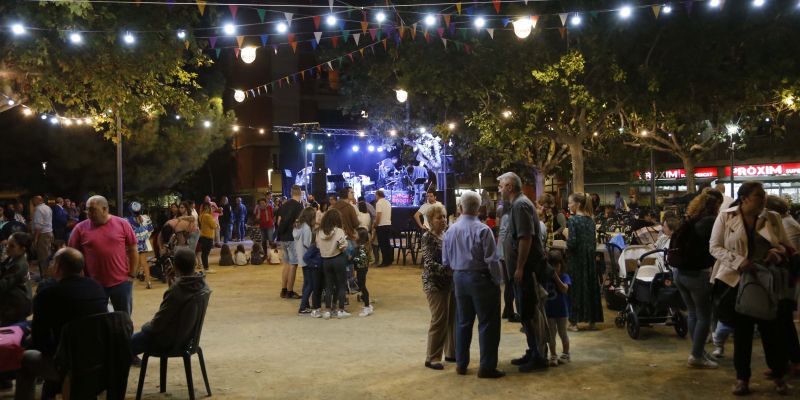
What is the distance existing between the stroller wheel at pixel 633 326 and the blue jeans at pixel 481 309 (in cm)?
231

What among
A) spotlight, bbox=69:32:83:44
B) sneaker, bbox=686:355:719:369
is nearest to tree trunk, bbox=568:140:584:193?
spotlight, bbox=69:32:83:44

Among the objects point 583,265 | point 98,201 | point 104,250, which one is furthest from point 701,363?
point 98,201

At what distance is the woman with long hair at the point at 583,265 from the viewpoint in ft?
26.8

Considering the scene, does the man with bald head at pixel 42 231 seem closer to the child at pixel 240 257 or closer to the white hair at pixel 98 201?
the child at pixel 240 257

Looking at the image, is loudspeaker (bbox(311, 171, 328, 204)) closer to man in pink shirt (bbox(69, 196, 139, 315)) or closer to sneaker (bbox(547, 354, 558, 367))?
man in pink shirt (bbox(69, 196, 139, 315))

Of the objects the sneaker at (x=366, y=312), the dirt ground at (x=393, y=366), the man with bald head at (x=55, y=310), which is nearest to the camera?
the man with bald head at (x=55, y=310)

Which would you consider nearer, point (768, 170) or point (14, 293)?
point (14, 293)

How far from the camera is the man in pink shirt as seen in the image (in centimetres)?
630

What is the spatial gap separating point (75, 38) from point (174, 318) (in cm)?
800

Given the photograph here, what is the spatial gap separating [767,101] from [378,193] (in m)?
16.5

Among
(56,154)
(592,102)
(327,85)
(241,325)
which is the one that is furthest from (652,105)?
(327,85)

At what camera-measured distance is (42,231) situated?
1406 cm

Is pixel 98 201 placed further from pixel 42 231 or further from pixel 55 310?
pixel 42 231

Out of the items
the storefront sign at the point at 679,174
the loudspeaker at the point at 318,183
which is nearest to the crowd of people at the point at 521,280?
the loudspeaker at the point at 318,183
